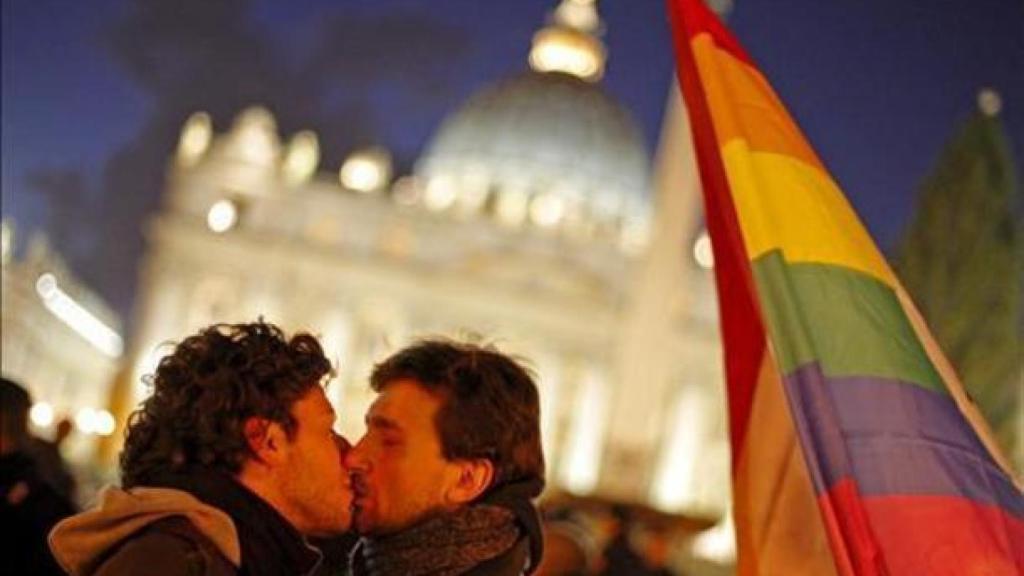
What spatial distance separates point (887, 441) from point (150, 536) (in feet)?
4.14

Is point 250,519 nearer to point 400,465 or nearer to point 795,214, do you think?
point 400,465

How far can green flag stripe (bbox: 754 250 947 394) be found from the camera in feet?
11.3

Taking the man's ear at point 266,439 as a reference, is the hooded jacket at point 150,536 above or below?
below

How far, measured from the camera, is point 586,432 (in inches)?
2601

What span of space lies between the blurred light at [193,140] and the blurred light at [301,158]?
2.76m

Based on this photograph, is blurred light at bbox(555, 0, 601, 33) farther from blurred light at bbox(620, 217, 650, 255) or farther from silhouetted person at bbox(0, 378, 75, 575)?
silhouetted person at bbox(0, 378, 75, 575)

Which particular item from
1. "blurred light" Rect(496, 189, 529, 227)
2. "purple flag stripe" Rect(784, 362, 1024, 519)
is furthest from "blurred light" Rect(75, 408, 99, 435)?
"purple flag stripe" Rect(784, 362, 1024, 519)

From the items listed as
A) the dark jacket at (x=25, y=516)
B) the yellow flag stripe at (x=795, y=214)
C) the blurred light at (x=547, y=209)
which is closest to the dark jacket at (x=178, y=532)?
the yellow flag stripe at (x=795, y=214)

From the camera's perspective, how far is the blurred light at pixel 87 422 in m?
40.4

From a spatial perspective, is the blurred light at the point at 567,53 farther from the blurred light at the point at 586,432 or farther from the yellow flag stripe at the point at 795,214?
the yellow flag stripe at the point at 795,214

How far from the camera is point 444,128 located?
86188 millimetres

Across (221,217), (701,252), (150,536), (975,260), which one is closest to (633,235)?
(221,217)

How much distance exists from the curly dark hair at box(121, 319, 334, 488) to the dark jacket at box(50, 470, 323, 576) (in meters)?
0.04

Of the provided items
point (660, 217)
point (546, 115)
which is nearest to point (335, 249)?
point (546, 115)
